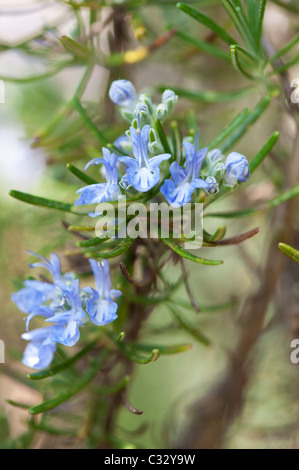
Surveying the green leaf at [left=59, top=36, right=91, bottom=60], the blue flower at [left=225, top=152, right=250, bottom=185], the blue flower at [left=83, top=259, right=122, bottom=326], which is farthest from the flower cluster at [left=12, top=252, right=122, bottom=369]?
the green leaf at [left=59, top=36, right=91, bottom=60]

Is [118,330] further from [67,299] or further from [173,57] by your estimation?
[173,57]

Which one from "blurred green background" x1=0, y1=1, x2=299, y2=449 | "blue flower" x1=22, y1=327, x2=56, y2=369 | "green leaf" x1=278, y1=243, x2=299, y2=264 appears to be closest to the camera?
"green leaf" x1=278, y1=243, x2=299, y2=264

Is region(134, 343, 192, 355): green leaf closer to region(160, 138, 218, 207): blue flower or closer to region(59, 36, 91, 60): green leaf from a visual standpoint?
region(160, 138, 218, 207): blue flower

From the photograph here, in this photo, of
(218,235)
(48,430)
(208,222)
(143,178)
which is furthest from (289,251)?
(208,222)

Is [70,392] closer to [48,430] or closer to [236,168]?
[48,430]

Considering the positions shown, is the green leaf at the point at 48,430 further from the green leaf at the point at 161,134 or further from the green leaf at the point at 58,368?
the green leaf at the point at 161,134
